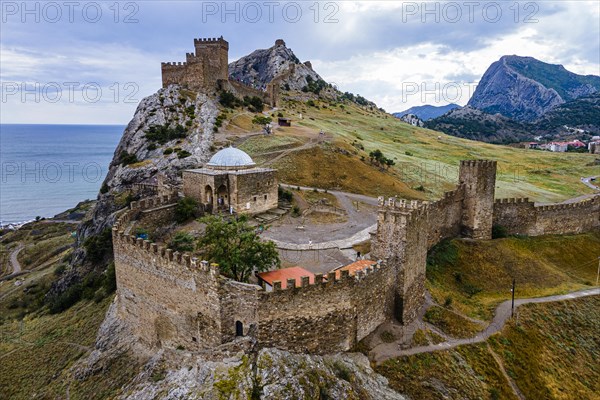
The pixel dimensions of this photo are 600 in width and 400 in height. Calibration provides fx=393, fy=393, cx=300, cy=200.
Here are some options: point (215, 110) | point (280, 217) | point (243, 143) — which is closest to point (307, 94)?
point (215, 110)

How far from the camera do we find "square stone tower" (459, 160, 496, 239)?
35.8m

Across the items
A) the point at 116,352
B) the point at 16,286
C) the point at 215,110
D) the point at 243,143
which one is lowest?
the point at 16,286

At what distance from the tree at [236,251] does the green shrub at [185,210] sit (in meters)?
13.7

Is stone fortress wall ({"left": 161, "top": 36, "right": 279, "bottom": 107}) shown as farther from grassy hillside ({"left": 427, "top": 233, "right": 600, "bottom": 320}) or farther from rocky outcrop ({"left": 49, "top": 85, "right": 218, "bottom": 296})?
grassy hillside ({"left": 427, "top": 233, "right": 600, "bottom": 320})

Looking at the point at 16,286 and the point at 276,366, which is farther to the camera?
the point at 16,286

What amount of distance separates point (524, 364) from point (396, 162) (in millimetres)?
48936

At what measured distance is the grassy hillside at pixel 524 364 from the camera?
67.1 feet

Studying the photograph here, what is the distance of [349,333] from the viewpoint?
20.4 metres

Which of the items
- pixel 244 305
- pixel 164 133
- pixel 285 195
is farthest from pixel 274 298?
pixel 164 133

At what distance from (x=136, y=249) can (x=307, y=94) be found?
11895 cm

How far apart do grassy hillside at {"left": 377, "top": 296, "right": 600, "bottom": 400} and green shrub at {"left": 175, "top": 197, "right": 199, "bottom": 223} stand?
22913 mm

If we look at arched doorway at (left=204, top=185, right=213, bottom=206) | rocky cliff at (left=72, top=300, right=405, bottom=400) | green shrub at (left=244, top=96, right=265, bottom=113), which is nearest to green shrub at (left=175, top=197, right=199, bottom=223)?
arched doorway at (left=204, top=185, right=213, bottom=206)

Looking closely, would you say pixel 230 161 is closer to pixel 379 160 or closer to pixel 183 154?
pixel 183 154

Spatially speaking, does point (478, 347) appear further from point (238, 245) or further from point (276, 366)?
point (238, 245)
